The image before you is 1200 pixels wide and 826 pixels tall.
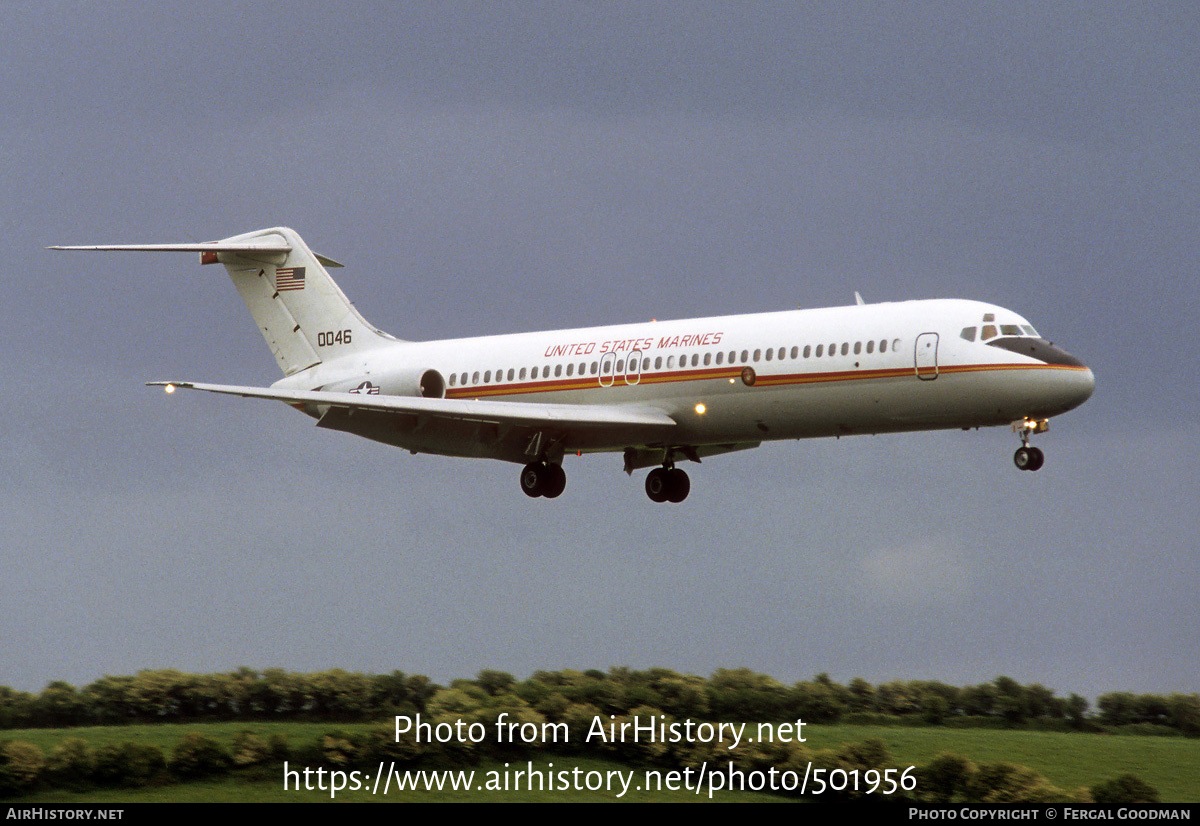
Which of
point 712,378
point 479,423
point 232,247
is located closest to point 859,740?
point 712,378

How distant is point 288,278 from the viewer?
163 feet

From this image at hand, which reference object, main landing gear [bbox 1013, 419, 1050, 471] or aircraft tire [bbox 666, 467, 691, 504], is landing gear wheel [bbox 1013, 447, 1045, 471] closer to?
main landing gear [bbox 1013, 419, 1050, 471]

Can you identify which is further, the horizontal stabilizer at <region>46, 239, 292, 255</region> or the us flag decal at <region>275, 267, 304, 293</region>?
the us flag decal at <region>275, 267, 304, 293</region>

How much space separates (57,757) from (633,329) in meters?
16.9

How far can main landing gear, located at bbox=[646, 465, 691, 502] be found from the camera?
146 ft

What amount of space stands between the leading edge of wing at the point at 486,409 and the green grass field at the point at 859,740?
7.91 metres

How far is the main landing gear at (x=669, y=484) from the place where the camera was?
44.4 meters

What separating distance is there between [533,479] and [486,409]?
317 cm

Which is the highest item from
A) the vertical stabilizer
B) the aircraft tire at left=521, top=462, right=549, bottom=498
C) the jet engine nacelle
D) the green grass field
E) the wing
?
the vertical stabilizer


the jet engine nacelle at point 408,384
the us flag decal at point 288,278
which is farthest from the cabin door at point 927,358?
the us flag decal at point 288,278

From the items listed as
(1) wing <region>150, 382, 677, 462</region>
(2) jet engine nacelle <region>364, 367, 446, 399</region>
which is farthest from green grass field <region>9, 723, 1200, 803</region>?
(2) jet engine nacelle <region>364, 367, 446, 399</region>

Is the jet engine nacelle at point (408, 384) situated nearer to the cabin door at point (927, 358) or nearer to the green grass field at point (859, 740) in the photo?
the green grass field at point (859, 740)

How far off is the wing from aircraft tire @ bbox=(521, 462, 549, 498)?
232 mm

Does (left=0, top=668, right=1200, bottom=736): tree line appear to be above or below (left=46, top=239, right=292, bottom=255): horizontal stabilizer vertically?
below
